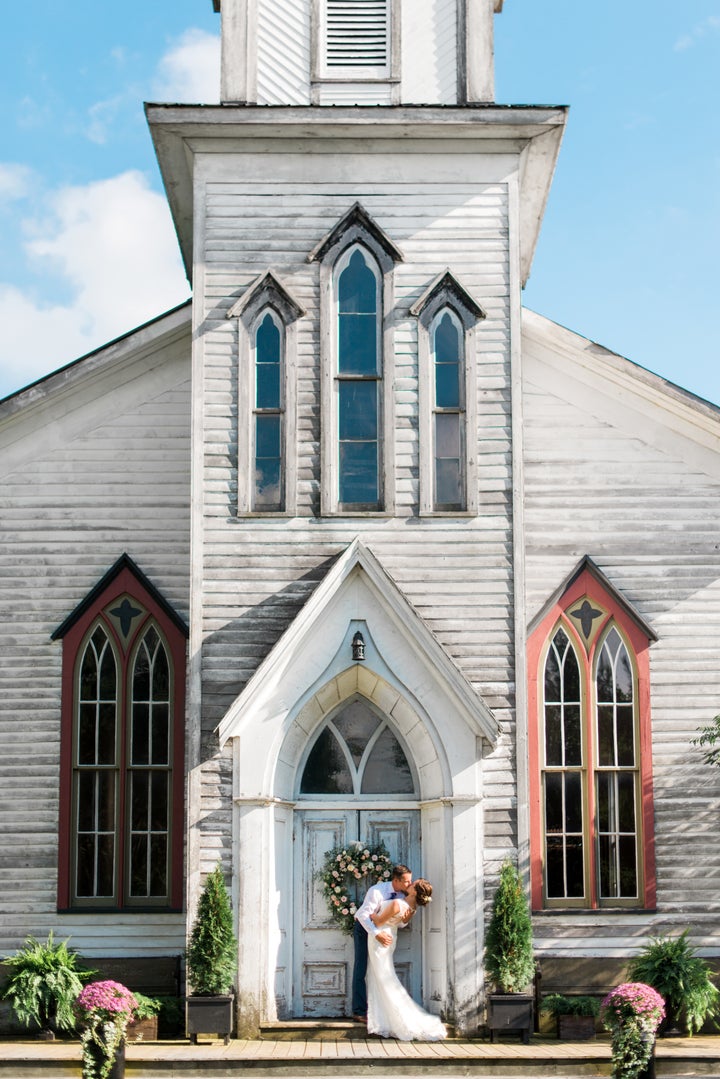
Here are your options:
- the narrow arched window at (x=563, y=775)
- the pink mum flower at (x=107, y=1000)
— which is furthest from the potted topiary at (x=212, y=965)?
the narrow arched window at (x=563, y=775)

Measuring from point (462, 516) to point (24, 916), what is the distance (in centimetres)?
679

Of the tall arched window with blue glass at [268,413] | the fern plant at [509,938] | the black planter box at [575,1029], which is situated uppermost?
the tall arched window with blue glass at [268,413]

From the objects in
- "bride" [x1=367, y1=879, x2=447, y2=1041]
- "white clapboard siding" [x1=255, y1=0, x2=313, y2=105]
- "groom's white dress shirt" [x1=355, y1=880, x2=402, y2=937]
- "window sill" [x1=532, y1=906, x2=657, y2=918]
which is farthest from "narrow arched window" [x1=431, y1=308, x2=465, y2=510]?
"window sill" [x1=532, y1=906, x2=657, y2=918]

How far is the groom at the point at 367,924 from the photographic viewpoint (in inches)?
577

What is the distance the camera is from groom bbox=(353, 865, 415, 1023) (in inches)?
577

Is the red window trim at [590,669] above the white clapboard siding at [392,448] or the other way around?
the other way around

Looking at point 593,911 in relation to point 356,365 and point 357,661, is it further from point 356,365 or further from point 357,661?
point 356,365

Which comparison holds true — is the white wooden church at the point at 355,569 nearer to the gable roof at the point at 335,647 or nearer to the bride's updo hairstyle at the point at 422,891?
the gable roof at the point at 335,647

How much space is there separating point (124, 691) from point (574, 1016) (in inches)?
246

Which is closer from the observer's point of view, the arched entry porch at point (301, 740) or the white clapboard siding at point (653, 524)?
the arched entry porch at point (301, 740)

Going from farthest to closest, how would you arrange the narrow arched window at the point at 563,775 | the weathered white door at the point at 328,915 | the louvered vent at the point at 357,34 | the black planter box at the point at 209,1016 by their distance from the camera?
the louvered vent at the point at 357,34 → the narrow arched window at the point at 563,775 → the weathered white door at the point at 328,915 → the black planter box at the point at 209,1016

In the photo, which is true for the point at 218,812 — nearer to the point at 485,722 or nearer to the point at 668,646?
the point at 485,722

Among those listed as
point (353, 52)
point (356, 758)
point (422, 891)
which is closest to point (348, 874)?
point (422, 891)

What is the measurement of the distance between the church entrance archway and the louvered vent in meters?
7.37
